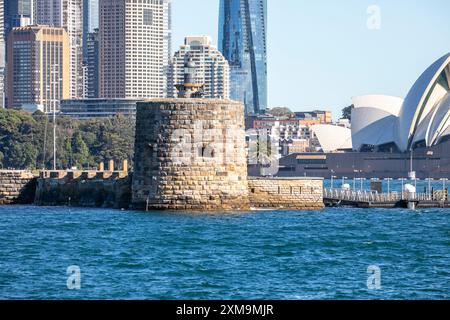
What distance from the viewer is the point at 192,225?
45312 mm

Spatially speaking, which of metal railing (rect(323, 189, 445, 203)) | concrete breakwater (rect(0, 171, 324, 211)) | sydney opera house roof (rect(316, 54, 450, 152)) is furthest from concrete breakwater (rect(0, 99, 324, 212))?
sydney opera house roof (rect(316, 54, 450, 152))

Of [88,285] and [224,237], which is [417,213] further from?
[88,285]

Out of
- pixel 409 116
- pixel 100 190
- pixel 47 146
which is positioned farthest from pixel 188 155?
pixel 409 116

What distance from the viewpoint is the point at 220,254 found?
3775 centimetres

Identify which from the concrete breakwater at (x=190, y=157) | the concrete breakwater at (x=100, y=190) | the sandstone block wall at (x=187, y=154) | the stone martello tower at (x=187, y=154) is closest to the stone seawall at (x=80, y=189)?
the concrete breakwater at (x=100, y=190)

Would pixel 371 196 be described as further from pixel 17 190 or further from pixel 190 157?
pixel 190 157

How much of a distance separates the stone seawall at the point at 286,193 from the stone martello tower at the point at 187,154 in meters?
2.71

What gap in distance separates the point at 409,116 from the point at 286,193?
72700mm

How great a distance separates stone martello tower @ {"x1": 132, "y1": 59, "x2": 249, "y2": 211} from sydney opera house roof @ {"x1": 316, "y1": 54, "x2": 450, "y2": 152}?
66.1 m

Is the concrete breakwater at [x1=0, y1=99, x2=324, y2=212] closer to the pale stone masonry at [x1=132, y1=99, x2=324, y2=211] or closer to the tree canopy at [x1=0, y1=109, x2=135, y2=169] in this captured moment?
the pale stone masonry at [x1=132, y1=99, x2=324, y2=211]

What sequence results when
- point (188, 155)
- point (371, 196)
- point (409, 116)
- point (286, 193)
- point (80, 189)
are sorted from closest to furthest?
point (188, 155), point (286, 193), point (80, 189), point (371, 196), point (409, 116)

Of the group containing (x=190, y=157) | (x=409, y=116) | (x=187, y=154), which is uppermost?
(x=409, y=116)
